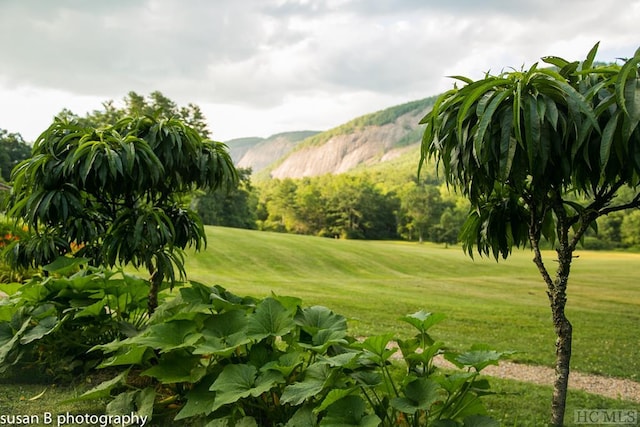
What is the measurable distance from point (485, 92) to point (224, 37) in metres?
5.43

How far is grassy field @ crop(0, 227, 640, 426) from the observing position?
3889mm

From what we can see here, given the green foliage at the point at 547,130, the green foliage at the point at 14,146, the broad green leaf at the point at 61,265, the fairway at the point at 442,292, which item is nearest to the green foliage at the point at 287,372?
the green foliage at the point at 547,130

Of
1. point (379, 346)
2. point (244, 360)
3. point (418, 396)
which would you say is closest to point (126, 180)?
point (244, 360)

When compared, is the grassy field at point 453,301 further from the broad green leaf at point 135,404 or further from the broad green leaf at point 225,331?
the broad green leaf at point 225,331

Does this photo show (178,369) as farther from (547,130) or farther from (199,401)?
(547,130)

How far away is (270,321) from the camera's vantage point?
8.48 feet

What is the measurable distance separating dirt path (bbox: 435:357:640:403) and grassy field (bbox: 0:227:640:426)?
302mm

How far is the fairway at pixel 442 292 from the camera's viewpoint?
7207mm

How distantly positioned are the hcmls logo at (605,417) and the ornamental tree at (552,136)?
0.96 metres

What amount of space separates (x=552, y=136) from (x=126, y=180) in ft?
9.47

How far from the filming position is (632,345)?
750 cm

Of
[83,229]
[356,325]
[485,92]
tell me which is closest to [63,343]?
[83,229]

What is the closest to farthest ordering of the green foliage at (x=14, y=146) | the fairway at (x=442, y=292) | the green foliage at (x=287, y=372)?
the green foliage at (x=287, y=372), the fairway at (x=442, y=292), the green foliage at (x=14, y=146)

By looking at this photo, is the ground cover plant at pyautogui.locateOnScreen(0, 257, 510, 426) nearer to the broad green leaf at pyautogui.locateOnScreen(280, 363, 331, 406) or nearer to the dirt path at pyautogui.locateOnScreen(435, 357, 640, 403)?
the broad green leaf at pyautogui.locateOnScreen(280, 363, 331, 406)
